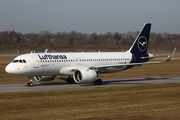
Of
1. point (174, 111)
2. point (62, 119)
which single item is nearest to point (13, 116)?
point (62, 119)

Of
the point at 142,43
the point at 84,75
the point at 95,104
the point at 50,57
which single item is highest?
the point at 142,43

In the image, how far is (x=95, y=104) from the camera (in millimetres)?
22922

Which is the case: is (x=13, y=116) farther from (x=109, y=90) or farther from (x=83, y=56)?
(x=83, y=56)

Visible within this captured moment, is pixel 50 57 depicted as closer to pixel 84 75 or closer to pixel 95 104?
pixel 84 75

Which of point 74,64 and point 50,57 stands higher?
point 50,57

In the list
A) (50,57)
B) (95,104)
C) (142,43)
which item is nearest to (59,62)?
(50,57)

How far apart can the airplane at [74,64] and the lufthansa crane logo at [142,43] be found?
12 cm

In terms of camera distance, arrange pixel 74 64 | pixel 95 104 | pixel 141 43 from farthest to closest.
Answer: pixel 141 43 < pixel 74 64 < pixel 95 104

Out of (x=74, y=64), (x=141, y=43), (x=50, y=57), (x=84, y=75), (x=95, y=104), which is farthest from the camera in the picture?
(x=141, y=43)

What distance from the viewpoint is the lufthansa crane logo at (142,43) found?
42128mm

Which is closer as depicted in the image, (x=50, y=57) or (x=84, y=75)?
(x=84, y=75)

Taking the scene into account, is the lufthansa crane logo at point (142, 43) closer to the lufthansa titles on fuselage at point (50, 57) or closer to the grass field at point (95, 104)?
the lufthansa titles on fuselage at point (50, 57)

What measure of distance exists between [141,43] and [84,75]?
11352mm

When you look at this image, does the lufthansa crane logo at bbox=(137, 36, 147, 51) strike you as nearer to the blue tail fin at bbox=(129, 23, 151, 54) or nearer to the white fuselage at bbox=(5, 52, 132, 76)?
the blue tail fin at bbox=(129, 23, 151, 54)
